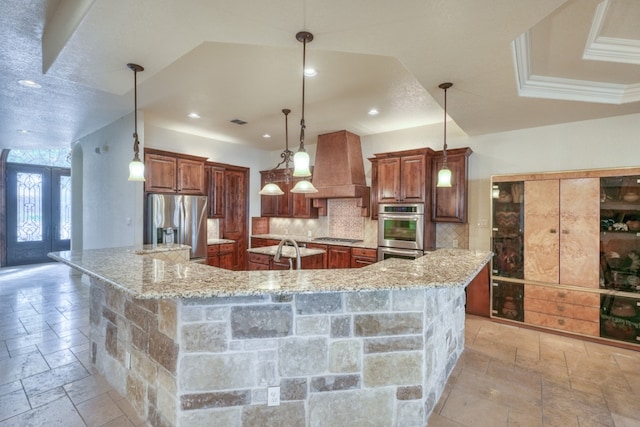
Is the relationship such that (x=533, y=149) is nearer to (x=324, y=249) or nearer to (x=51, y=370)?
(x=324, y=249)

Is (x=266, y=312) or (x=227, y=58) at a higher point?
(x=227, y=58)

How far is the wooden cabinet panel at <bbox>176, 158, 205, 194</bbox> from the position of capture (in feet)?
16.3

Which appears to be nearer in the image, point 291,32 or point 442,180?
point 291,32

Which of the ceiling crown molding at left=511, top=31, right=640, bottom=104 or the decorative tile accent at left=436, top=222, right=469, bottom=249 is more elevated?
the ceiling crown molding at left=511, top=31, right=640, bottom=104

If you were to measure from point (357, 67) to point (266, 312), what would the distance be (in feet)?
7.72

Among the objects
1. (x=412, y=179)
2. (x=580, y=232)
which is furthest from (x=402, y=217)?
(x=580, y=232)

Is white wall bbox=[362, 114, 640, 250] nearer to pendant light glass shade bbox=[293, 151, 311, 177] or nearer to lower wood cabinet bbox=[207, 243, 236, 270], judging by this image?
pendant light glass shade bbox=[293, 151, 311, 177]

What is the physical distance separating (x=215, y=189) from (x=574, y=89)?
5.45 meters

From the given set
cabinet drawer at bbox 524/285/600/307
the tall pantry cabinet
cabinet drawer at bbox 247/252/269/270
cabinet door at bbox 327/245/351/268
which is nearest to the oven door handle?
cabinet door at bbox 327/245/351/268

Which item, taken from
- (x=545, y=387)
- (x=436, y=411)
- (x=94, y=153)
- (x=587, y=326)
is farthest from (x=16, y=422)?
(x=587, y=326)

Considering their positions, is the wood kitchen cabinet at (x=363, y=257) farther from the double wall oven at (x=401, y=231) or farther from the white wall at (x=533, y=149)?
the white wall at (x=533, y=149)

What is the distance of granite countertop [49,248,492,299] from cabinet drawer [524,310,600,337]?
6.54 feet

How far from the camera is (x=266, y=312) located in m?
1.73

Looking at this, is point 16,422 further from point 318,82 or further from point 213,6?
point 318,82
